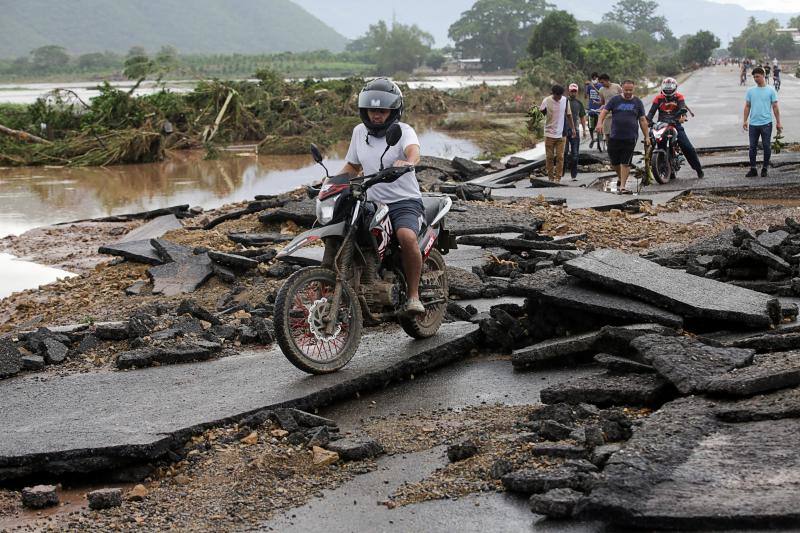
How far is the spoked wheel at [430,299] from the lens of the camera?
7898 mm

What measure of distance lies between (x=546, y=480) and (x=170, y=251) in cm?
A: 820

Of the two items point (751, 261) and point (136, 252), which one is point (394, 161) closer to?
point (751, 261)

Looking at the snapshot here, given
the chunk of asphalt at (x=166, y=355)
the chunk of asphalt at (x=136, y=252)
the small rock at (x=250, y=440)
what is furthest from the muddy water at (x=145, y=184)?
the small rock at (x=250, y=440)

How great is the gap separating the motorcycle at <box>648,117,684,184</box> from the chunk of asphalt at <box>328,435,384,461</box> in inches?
538

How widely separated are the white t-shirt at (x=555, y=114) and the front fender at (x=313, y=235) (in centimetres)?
1249

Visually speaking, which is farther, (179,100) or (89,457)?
(179,100)

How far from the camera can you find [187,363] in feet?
25.8

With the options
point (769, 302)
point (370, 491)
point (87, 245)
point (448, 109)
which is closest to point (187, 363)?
point (370, 491)

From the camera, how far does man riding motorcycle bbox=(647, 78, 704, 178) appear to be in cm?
1897

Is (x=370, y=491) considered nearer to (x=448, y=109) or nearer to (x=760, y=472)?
(x=760, y=472)

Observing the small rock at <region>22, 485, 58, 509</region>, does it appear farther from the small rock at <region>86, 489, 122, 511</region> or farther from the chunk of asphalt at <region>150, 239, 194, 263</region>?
the chunk of asphalt at <region>150, 239, 194, 263</region>

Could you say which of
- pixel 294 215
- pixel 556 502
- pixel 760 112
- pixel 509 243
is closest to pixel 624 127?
pixel 760 112

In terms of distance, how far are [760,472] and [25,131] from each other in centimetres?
2989

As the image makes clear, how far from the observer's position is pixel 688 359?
20.2 feet
